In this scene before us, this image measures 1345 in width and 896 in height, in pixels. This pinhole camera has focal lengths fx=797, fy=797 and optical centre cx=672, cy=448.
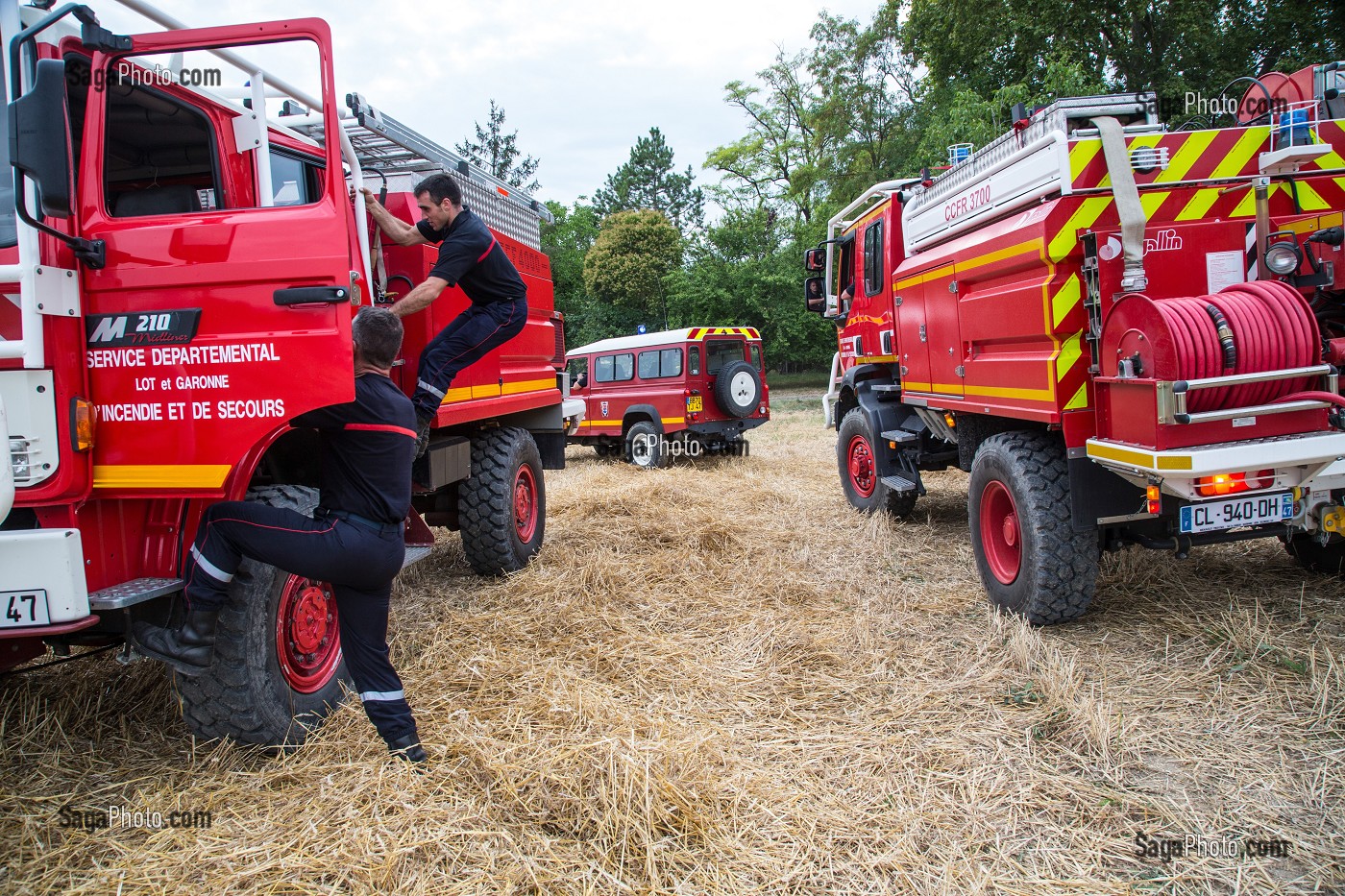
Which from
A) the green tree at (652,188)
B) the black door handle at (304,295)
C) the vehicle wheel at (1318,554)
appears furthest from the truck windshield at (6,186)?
the green tree at (652,188)

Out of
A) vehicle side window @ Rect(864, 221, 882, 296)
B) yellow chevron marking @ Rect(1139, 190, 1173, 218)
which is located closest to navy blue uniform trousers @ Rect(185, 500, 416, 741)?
yellow chevron marking @ Rect(1139, 190, 1173, 218)

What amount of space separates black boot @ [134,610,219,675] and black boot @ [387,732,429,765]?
0.71 m

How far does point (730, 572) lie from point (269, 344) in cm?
346

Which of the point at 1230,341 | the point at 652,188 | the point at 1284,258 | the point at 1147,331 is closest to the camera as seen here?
the point at 1230,341

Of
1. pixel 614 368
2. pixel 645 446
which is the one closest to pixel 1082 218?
pixel 645 446

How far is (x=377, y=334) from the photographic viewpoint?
121 inches

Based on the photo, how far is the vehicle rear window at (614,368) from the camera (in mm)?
11820

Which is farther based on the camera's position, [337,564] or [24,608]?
[337,564]

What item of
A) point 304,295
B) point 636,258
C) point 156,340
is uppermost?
point 636,258

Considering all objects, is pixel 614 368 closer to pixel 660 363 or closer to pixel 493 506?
pixel 660 363

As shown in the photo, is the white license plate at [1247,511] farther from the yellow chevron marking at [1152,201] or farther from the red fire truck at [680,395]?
the red fire truck at [680,395]

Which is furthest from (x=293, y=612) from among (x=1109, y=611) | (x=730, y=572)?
(x=1109, y=611)

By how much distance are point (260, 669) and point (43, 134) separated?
1882mm

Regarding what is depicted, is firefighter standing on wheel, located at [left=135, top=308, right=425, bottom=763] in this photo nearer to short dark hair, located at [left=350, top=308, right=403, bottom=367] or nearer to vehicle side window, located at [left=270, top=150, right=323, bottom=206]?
short dark hair, located at [left=350, top=308, right=403, bottom=367]
